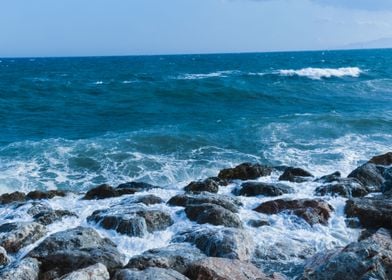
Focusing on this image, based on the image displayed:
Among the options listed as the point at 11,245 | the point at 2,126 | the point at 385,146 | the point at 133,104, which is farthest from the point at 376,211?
the point at 133,104

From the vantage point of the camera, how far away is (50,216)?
10617 millimetres

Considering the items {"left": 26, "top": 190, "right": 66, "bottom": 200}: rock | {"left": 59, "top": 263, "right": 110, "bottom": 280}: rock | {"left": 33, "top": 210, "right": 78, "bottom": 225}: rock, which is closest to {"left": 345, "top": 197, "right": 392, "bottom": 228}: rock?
{"left": 59, "top": 263, "right": 110, "bottom": 280}: rock

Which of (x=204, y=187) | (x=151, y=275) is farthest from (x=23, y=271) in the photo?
(x=204, y=187)

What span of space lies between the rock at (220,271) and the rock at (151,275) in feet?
1.00

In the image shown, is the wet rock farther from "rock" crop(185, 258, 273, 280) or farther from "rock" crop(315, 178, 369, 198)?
"rock" crop(315, 178, 369, 198)

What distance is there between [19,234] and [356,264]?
6195 millimetres

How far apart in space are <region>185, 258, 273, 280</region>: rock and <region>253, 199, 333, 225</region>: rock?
3205 millimetres

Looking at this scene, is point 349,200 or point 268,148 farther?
point 268,148

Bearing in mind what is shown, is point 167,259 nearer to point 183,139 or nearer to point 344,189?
point 344,189

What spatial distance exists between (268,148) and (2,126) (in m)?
13.8

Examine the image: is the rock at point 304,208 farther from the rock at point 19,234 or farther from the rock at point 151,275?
the rock at point 19,234

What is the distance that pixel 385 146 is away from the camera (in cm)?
2002

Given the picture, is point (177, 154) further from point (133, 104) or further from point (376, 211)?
point (133, 104)

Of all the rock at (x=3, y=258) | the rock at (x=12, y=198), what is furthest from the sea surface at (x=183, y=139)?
the rock at (x=3, y=258)
